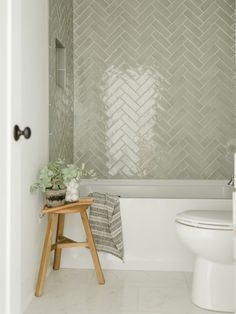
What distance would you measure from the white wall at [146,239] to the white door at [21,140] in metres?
0.46

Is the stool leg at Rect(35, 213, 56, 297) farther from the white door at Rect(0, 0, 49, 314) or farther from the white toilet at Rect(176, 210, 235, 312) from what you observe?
the white toilet at Rect(176, 210, 235, 312)

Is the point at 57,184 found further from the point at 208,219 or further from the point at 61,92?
the point at 61,92

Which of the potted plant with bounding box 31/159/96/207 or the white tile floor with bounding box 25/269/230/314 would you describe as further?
the potted plant with bounding box 31/159/96/207

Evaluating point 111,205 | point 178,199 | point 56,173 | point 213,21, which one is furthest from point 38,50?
point 213,21

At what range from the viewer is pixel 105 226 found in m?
2.97

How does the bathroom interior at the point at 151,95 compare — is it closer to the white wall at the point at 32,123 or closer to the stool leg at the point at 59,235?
the stool leg at the point at 59,235

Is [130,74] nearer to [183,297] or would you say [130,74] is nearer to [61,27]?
[61,27]

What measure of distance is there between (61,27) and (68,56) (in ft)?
1.39

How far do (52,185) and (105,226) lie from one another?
1.92 feet

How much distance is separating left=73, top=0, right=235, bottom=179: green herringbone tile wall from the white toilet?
1751 millimetres

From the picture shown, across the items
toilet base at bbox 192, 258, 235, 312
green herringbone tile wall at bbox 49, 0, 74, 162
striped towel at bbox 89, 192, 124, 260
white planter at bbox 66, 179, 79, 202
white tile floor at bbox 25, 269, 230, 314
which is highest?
green herringbone tile wall at bbox 49, 0, 74, 162

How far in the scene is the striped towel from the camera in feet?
9.69

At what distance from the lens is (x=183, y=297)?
2496mm

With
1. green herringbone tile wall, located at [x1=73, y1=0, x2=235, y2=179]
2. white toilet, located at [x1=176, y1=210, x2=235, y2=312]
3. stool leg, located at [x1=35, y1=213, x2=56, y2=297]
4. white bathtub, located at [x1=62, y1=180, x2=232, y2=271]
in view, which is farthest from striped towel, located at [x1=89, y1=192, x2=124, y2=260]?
green herringbone tile wall, located at [x1=73, y1=0, x2=235, y2=179]
